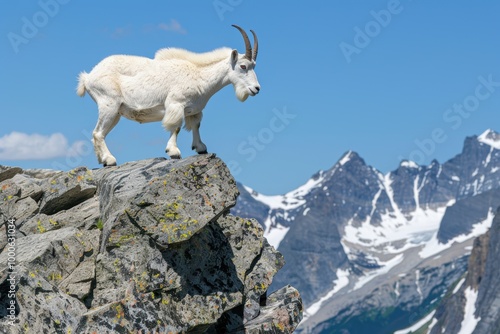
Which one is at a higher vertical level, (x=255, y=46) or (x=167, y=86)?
(x=167, y=86)

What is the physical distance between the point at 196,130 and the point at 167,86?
1757mm

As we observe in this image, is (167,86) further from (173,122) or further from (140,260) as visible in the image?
(140,260)

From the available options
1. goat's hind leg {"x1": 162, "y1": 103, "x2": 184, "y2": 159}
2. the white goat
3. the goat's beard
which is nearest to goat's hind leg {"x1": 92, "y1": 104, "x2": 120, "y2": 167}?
the white goat

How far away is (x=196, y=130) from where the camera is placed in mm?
27375

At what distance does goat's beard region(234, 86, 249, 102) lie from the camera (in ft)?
88.4

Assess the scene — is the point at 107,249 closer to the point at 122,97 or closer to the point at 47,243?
the point at 47,243

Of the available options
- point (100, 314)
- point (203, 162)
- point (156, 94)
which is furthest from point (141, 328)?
point (156, 94)

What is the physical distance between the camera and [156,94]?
89.5 ft

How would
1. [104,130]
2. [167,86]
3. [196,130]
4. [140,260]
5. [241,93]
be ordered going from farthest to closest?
[104,130] → [196,130] → [167,86] → [241,93] → [140,260]

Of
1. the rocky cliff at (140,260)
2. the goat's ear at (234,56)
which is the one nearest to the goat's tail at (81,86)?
the rocky cliff at (140,260)

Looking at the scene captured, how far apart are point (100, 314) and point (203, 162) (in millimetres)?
5961

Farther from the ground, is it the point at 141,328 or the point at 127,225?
the point at 127,225

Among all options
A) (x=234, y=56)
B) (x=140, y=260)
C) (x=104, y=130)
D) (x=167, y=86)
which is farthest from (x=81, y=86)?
(x=140, y=260)

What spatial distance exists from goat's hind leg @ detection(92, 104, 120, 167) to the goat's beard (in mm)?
4366
